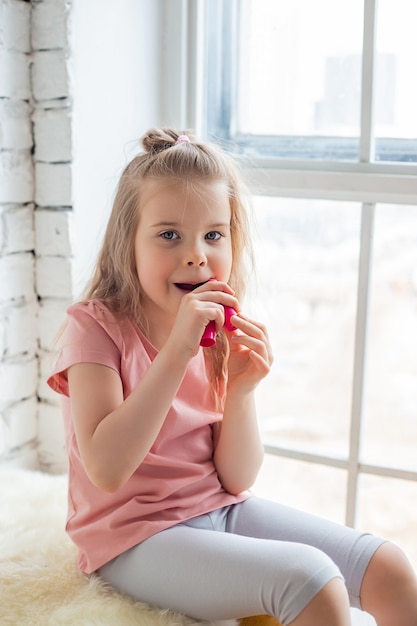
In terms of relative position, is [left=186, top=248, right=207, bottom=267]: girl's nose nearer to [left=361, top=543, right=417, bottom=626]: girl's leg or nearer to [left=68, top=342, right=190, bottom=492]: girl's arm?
[left=68, top=342, right=190, bottom=492]: girl's arm

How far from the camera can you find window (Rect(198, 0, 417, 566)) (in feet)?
5.32

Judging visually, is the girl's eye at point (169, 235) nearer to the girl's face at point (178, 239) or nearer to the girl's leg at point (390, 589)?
the girl's face at point (178, 239)

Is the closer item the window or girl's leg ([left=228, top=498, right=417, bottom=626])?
girl's leg ([left=228, top=498, right=417, bottom=626])

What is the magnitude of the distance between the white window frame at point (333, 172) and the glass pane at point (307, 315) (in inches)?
3.7

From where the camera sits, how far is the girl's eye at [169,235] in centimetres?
127

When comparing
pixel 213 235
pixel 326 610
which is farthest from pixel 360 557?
pixel 213 235

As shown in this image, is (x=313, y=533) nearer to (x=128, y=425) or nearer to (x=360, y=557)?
(x=360, y=557)

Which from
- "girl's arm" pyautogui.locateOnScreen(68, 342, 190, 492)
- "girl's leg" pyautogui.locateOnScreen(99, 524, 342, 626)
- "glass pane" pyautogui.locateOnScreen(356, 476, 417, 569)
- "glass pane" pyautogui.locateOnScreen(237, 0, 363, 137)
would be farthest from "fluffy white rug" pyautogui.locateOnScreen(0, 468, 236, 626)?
"glass pane" pyautogui.locateOnScreen(237, 0, 363, 137)

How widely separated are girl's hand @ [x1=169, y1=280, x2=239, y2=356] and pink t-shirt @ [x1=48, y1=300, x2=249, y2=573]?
0.13 m

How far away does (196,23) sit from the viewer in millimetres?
1748

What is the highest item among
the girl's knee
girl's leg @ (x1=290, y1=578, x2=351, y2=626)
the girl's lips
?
the girl's lips

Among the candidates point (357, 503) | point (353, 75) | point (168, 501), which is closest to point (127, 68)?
point (353, 75)

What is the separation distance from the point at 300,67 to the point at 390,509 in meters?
0.97

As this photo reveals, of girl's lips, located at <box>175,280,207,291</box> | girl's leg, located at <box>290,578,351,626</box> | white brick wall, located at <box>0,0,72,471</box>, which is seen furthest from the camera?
white brick wall, located at <box>0,0,72,471</box>
